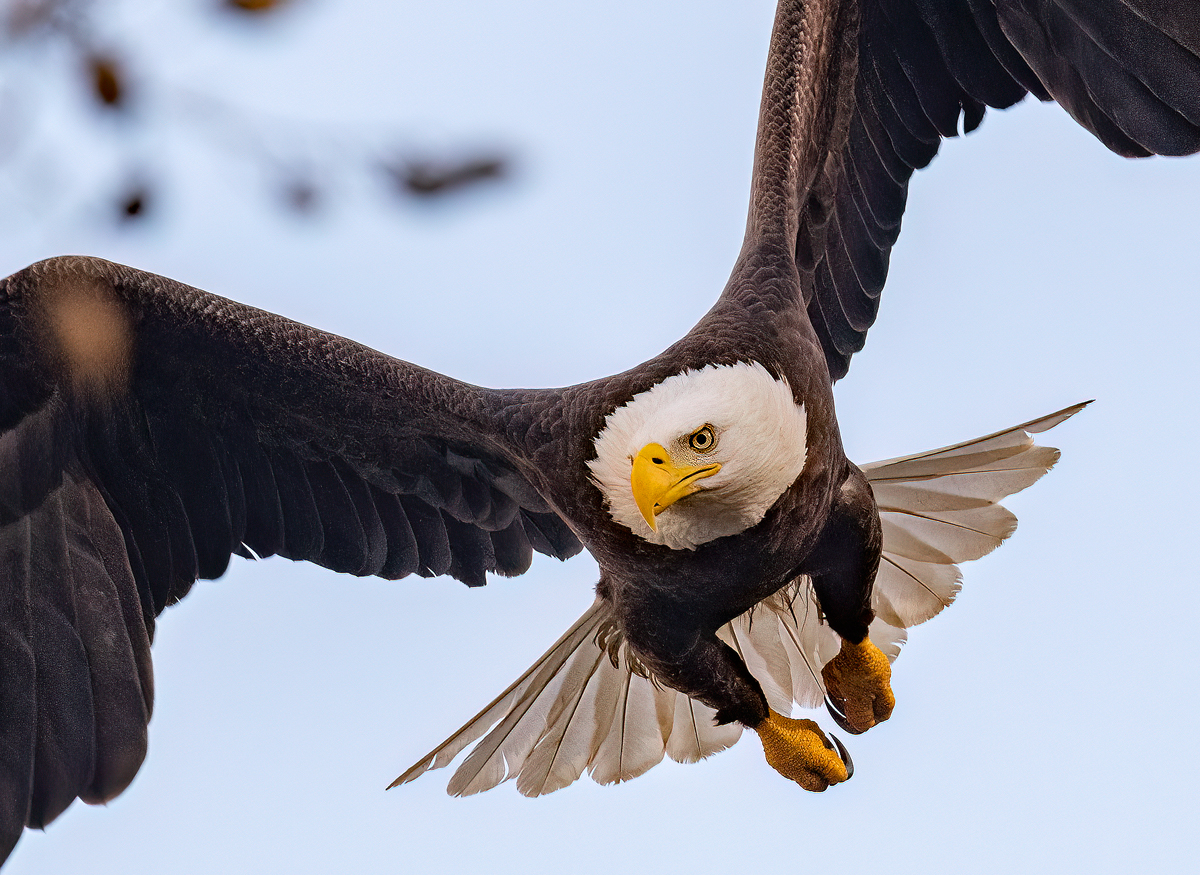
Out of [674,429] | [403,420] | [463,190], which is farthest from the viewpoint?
[403,420]

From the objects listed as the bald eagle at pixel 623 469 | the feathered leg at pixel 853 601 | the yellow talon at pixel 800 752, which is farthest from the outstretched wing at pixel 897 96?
the yellow talon at pixel 800 752

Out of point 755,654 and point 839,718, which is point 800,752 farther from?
point 755,654

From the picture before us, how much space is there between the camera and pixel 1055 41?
3867 millimetres

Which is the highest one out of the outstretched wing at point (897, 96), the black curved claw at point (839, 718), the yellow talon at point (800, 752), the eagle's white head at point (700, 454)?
the outstretched wing at point (897, 96)

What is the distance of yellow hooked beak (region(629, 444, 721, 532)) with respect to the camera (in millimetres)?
2977

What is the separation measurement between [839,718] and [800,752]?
16.2 inches

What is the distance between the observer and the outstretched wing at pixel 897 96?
372cm

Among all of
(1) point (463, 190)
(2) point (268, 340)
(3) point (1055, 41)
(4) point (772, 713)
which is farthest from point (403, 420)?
(1) point (463, 190)

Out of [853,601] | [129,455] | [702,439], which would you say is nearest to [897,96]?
[853,601]

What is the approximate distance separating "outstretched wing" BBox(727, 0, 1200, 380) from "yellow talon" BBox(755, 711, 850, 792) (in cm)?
119

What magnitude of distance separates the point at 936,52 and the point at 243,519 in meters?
2.57

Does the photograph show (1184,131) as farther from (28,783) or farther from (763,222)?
(28,783)

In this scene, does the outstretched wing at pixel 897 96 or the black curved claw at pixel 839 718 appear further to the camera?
the black curved claw at pixel 839 718

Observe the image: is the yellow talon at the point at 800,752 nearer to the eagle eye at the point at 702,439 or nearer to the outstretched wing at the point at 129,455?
the outstretched wing at the point at 129,455
